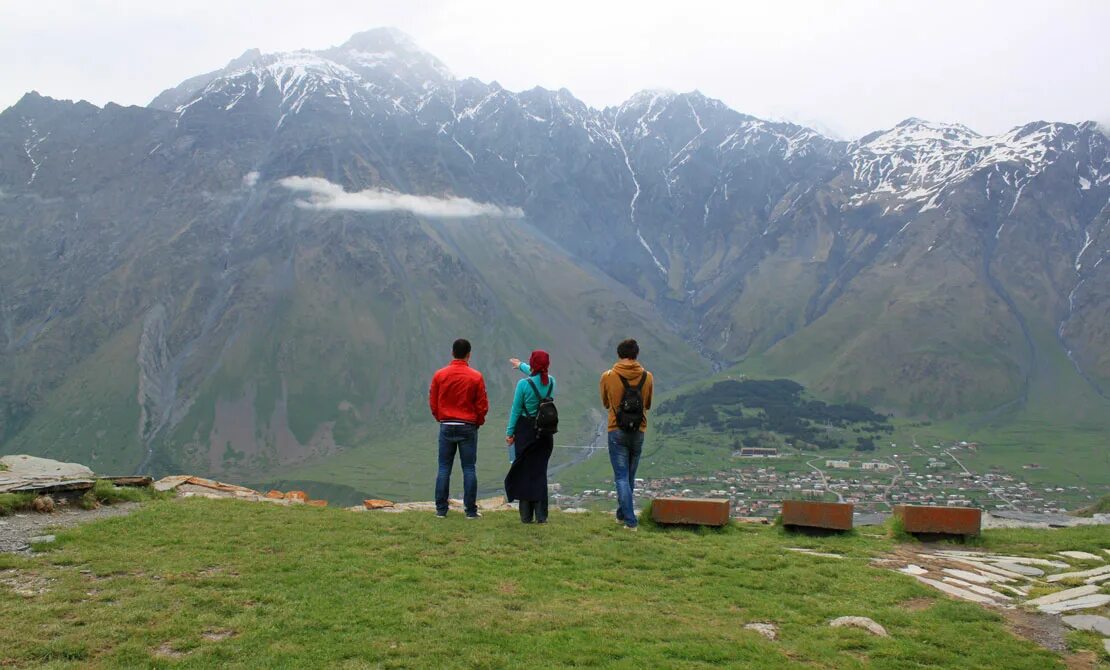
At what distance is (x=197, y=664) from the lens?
8.72 meters

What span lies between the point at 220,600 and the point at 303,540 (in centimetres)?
392

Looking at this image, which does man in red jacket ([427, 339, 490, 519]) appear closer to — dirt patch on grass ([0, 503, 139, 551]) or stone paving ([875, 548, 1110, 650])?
dirt patch on grass ([0, 503, 139, 551])

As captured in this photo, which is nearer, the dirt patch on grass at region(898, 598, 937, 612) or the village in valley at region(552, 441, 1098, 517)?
the dirt patch on grass at region(898, 598, 937, 612)

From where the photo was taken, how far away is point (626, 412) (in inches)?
686

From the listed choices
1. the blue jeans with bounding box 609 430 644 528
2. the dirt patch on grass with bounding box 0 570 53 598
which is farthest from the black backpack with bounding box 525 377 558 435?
the dirt patch on grass with bounding box 0 570 53 598

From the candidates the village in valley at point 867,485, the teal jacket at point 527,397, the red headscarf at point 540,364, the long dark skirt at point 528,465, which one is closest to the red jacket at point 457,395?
the teal jacket at point 527,397

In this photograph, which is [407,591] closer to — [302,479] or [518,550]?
[518,550]

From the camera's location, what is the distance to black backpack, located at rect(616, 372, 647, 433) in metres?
17.4

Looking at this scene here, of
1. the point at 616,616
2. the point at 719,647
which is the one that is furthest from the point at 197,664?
the point at 719,647

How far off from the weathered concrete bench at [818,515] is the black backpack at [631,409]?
456cm

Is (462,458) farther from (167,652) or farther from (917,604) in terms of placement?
(917,604)

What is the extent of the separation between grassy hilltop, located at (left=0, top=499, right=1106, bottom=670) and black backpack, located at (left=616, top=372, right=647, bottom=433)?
2.48 metres

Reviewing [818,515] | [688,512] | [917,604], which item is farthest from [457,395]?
[917,604]

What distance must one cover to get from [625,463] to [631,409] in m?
1.41
